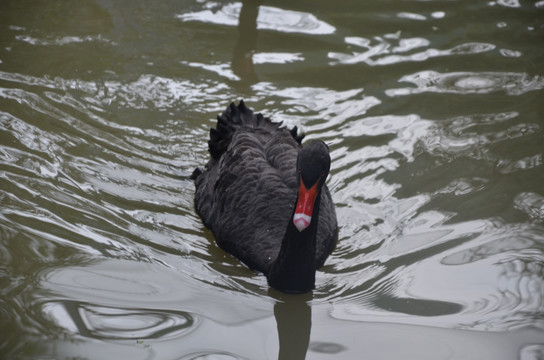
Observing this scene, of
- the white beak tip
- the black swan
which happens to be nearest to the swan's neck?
the black swan

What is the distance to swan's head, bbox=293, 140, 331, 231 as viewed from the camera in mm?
4719

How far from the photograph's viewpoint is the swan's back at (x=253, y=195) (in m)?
5.54

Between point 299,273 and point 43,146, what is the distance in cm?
279

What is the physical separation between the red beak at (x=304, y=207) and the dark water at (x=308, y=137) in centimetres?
68

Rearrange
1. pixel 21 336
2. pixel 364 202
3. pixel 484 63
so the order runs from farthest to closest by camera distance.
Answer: pixel 484 63, pixel 364 202, pixel 21 336

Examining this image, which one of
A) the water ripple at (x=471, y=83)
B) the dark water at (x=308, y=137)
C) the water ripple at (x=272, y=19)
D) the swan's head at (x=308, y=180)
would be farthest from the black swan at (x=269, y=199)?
the water ripple at (x=272, y=19)

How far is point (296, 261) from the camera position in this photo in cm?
507

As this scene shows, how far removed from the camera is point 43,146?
664 cm

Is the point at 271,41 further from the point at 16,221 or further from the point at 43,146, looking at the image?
the point at 16,221

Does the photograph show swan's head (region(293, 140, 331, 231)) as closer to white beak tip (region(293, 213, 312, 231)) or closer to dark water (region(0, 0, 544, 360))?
white beak tip (region(293, 213, 312, 231))

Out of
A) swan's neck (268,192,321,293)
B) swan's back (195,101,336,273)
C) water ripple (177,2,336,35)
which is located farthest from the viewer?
water ripple (177,2,336,35)

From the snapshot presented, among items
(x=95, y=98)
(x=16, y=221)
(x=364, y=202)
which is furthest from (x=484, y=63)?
(x=16, y=221)

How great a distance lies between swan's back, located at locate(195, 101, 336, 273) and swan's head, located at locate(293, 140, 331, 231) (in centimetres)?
74

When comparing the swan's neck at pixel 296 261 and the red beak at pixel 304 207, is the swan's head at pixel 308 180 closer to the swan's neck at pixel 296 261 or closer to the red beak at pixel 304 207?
the red beak at pixel 304 207
